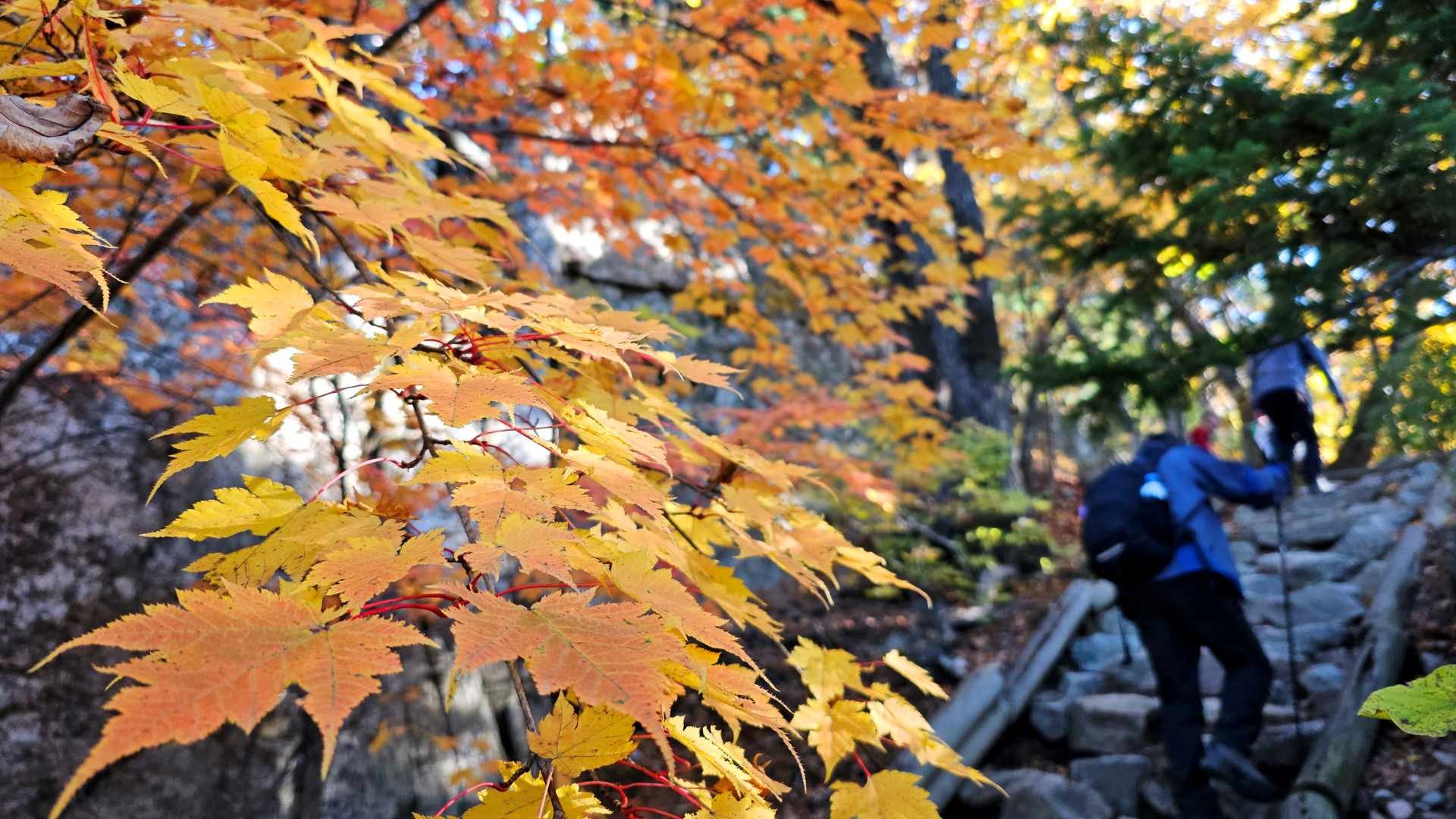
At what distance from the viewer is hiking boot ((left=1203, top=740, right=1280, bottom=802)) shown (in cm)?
323

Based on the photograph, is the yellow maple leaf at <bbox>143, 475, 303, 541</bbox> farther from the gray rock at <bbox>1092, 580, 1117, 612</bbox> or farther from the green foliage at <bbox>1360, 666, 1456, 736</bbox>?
the gray rock at <bbox>1092, 580, 1117, 612</bbox>

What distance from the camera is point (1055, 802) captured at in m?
3.72

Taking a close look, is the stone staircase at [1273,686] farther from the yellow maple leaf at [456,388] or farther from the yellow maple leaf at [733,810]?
the yellow maple leaf at [456,388]

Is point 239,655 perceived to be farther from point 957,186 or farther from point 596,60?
point 957,186

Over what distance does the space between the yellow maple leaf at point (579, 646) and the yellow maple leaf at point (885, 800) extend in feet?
2.08

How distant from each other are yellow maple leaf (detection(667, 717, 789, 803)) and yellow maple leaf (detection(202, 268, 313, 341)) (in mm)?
728

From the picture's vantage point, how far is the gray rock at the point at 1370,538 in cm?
545

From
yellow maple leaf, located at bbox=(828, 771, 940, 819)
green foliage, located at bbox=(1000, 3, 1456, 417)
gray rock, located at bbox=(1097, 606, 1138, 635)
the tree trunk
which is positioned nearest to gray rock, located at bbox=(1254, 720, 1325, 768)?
green foliage, located at bbox=(1000, 3, 1456, 417)

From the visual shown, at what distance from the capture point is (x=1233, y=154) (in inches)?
130

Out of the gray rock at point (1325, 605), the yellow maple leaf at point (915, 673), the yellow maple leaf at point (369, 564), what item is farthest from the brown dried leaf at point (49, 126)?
the gray rock at point (1325, 605)

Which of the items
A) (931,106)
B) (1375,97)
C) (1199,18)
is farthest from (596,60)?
(1199,18)

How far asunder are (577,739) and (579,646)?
248mm

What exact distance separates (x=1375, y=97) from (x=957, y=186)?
478cm

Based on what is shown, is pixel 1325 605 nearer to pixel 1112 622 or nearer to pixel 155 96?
pixel 1112 622
